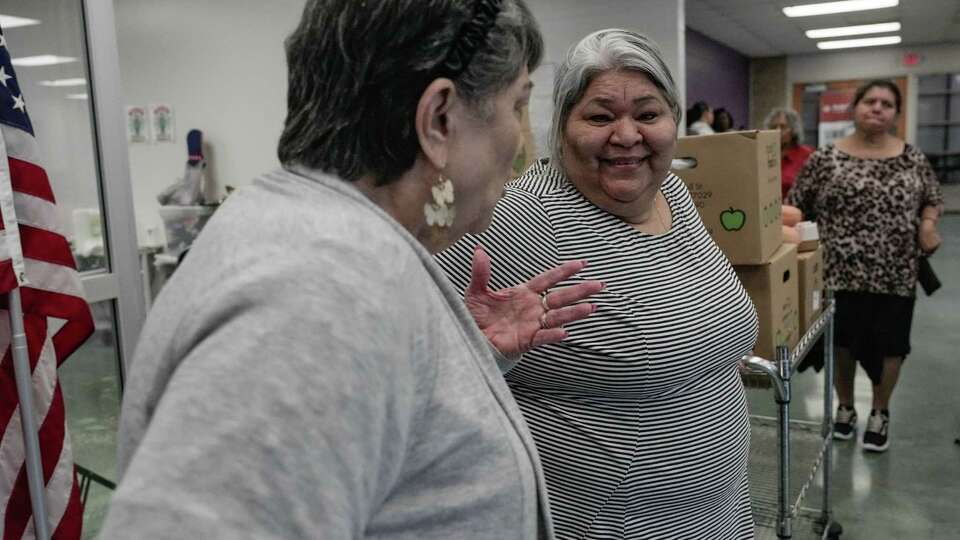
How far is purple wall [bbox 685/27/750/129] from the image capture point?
34.3 feet

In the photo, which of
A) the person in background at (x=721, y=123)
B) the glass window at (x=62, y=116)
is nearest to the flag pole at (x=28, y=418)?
the glass window at (x=62, y=116)

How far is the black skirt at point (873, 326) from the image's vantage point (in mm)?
3527

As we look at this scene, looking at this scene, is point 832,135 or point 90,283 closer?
point 90,283

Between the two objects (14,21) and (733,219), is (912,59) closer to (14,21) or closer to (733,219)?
(733,219)

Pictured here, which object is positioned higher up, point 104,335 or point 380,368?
point 380,368

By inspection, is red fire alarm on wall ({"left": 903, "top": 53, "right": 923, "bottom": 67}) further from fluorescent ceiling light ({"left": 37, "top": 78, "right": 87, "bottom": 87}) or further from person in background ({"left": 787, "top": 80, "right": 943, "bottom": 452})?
fluorescent ceiling light ({"left": 37, "top": 78, "right": 87, "bottom": 87})

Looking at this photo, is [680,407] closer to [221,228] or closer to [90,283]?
[221,228]

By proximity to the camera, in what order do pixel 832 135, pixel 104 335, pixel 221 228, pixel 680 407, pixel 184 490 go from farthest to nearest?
pixel 832 135, pixel 104 335, pixel 680 407, pixel 221 228, pixel 184 490

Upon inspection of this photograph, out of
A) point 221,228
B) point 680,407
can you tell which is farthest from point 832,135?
point 221,228

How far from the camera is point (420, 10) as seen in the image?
0.65 meters

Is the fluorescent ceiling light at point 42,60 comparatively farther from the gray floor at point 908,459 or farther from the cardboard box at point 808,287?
the gray floor at point 908,459

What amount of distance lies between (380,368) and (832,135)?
15277 mm

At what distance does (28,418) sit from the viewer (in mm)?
1903

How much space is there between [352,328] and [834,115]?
15240mm
